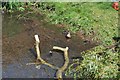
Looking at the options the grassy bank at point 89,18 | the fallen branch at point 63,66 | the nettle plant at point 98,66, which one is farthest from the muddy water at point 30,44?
the nettle plant at point 98,66

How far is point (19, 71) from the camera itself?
20.7 feet

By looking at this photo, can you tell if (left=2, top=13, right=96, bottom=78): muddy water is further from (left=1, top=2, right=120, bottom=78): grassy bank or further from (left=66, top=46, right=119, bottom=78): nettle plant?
(left=66, top=46, right=119, bottom=78): nettle plant

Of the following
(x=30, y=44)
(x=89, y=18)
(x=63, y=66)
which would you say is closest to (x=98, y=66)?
(x=63, y=66)

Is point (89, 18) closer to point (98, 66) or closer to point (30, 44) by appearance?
point (30, 44)

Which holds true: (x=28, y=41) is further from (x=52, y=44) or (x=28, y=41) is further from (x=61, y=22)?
(x=61, y=22)

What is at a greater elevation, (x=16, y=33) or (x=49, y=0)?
(x=49, y=0)

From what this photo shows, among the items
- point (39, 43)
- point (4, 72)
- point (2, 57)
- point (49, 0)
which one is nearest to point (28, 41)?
point (39, 43)

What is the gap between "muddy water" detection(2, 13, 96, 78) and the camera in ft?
20.9

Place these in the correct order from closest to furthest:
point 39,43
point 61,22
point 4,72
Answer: point 4,72 < point 39,43 < point 61,22

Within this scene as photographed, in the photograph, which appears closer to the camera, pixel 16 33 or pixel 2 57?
pixel 2 57

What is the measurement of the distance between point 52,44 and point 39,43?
31 centimetres

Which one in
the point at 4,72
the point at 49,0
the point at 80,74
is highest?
the point at 49,0

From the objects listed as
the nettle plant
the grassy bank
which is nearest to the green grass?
the grassy bank

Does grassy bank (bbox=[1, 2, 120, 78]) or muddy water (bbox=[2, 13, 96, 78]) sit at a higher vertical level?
grassy bank (bbox=[1, 2, 120, 78])
